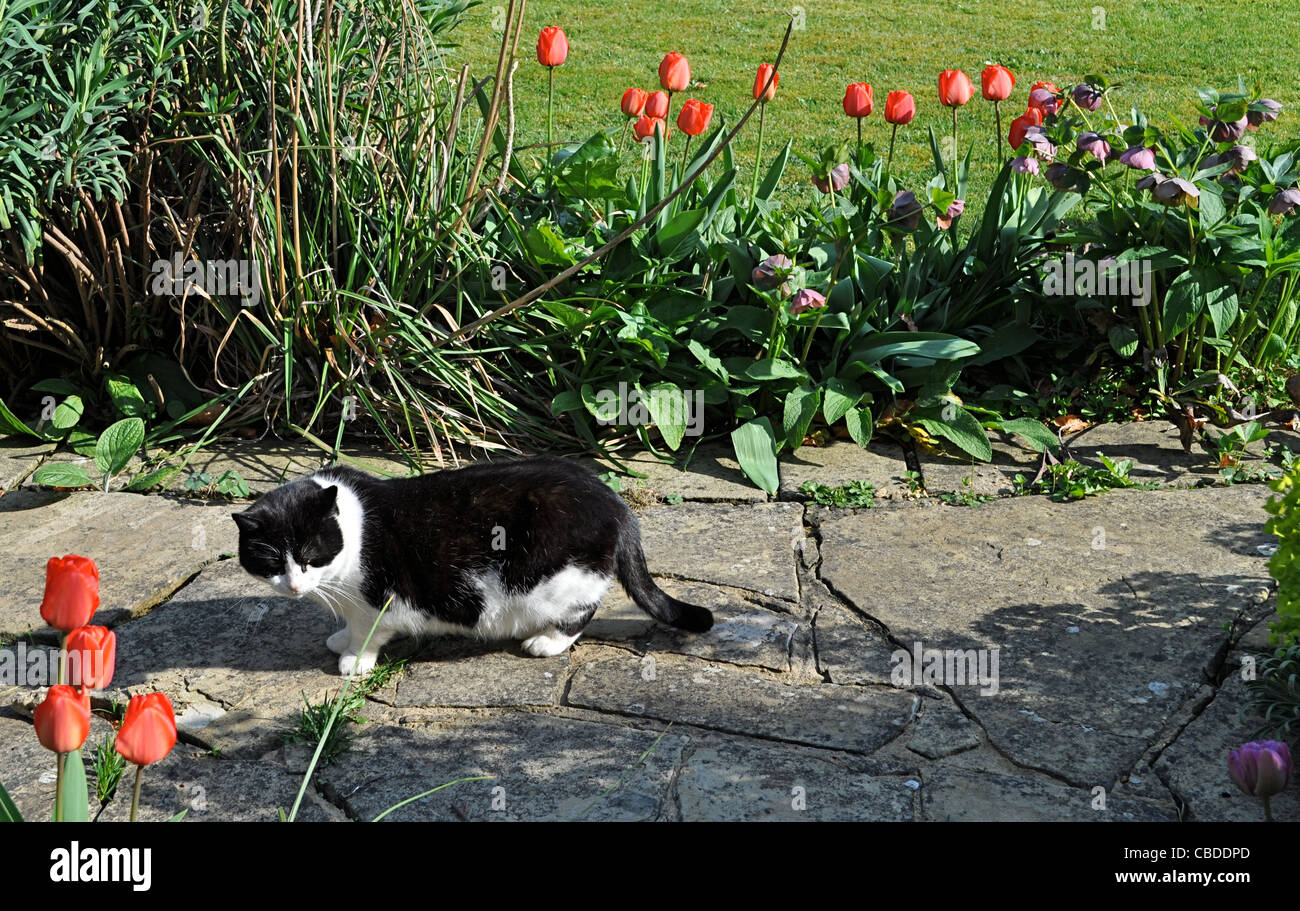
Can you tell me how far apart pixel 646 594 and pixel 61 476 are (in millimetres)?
2131

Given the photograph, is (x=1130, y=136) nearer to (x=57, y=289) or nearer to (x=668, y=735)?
(x=668, y=735)

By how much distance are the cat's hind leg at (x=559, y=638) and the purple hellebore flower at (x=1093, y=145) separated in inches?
93.8

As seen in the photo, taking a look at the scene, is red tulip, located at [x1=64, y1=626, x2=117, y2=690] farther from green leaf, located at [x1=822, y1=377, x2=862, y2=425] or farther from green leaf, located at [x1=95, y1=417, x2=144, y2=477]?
green leaf, located at [x1=822, y1=377, x2=862, y2=425]

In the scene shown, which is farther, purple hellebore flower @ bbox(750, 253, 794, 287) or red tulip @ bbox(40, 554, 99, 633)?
purple hellebore flower @ bbox(750, 253, 794, 287)

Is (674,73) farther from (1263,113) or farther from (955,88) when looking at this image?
(1263,113)

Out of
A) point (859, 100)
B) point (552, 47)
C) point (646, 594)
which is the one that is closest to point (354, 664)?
point (646, 594)

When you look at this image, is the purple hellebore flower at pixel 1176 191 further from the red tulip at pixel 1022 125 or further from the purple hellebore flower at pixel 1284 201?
the red tulip at pixel 1022 125

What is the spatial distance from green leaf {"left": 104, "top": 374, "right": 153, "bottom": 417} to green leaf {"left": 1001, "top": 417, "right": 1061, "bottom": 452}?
3.00 m

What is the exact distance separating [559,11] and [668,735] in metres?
9.24

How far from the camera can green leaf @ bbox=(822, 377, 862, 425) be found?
4.30 meters

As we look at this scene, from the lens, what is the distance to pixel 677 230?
4.46 m

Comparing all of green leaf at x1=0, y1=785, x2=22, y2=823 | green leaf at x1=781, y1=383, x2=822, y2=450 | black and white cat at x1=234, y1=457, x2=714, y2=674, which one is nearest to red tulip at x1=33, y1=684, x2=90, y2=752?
green leaf at x1=0, y1=785, x2=22, y2=823

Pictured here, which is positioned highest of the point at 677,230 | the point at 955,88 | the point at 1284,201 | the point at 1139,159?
the point at 955,88
